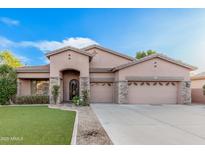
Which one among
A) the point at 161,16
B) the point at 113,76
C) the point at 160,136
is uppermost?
the point at 161,16

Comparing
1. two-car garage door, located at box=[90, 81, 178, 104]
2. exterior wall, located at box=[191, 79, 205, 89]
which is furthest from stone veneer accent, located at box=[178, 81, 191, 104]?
exterior wall, located at box=[191, 79, 205, 89]

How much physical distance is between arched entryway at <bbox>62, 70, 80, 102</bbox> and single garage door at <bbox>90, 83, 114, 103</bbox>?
1.97 meters

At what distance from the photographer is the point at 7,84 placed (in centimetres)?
1867

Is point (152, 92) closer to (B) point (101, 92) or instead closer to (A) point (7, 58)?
(B) point (101, 92)

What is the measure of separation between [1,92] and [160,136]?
16.6 metres

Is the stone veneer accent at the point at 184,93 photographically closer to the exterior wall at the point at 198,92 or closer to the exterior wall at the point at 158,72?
the exterior wall at the point at 158,72

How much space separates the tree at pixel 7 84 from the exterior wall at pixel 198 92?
19.6m

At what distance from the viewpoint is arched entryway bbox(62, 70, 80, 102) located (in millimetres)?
21156

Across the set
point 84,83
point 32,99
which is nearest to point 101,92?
point 84,83

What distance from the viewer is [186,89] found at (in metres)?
19.3

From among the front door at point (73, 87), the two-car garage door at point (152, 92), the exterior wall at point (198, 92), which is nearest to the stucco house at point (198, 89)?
the exterior wall at point (198, 92)

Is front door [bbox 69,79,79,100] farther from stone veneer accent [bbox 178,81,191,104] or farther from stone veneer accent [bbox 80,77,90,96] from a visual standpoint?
stone veneer accent [bbox 178,81,191,104]
